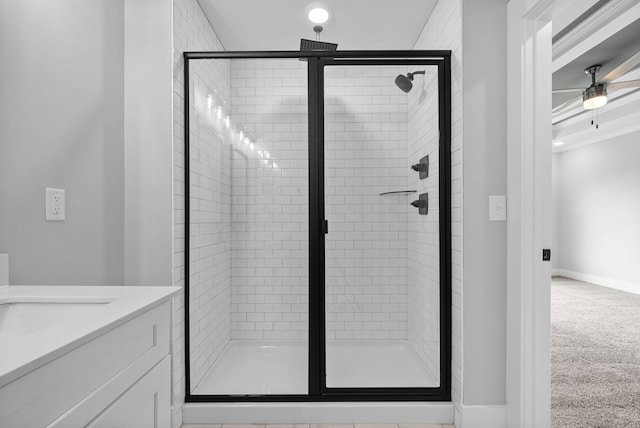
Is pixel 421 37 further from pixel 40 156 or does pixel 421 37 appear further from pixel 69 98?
pixel 40 156

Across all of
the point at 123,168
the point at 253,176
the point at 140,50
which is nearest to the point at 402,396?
the point at 253,176

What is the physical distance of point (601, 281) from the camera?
21.2ft

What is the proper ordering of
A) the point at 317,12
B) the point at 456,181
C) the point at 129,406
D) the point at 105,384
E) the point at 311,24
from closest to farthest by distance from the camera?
the point at 105,384 → the point at 129,406 → the point at 456,181 → the point at 317,12 → the point at 311,24

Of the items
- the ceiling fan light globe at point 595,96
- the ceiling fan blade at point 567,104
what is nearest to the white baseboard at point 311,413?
the ceiling fan light globe at point 595,96

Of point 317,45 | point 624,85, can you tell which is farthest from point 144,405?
point 624,85

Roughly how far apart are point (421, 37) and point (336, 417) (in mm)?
2551

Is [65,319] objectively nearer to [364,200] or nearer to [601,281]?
[364,200]

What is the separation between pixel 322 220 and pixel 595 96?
3.57 metres

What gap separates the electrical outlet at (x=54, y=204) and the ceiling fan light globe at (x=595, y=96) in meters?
4.68

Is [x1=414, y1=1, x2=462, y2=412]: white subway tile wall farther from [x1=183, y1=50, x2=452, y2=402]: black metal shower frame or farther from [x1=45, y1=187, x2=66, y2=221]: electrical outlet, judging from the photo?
[x1=45, y1=187, x2=66, y2=221]: electrical outlet

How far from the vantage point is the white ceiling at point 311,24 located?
2.40 metres

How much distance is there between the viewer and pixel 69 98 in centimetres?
163

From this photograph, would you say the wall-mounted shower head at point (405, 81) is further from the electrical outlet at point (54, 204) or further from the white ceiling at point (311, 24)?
the electrical outlet at point (54, 204)

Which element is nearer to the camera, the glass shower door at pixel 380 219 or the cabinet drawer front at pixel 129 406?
the cabinet drawer front at pixel 129 406
